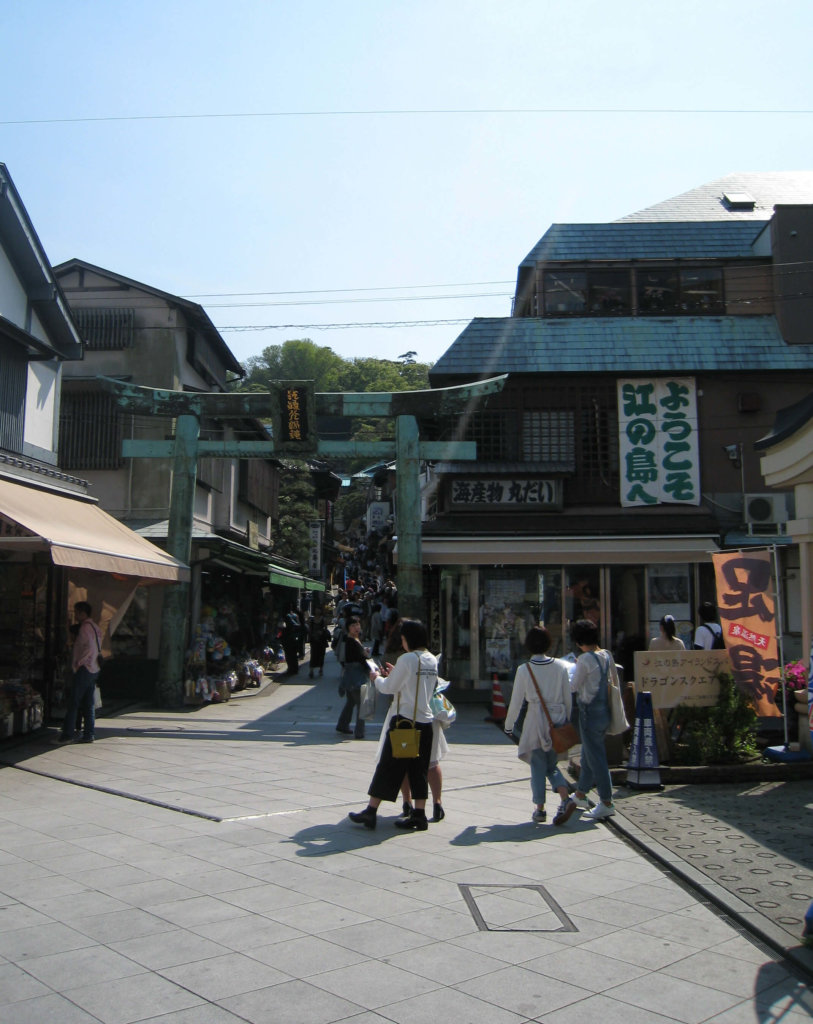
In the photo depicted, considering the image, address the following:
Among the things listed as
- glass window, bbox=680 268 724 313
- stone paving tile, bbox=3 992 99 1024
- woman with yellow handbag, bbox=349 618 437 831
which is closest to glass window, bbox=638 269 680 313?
glass window, bbox=680 268 724 313

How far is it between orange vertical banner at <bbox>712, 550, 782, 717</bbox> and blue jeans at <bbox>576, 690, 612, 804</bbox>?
314cm

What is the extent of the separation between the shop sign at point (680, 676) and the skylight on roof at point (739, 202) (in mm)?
16627

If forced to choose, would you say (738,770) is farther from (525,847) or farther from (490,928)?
(490,928)

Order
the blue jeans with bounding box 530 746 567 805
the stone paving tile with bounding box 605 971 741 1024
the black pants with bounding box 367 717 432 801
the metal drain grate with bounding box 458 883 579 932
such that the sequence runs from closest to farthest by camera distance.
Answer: the stone paving tile with bounding box 605 971 741 1024 → the metal drain grate with bounding box 458 883 579 932 → the black pants with bounding box 367 717 432 801 → the blue jeans with bounding box 530 746 567 805

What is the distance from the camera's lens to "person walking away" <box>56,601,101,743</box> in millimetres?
11648

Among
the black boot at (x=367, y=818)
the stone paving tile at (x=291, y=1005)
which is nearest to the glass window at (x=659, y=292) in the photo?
the black boot at (x=367, y=818)

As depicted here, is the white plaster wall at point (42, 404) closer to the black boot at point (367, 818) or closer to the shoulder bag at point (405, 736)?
the shoulder bag at point (405, 736)

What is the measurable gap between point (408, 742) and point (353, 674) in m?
5.47

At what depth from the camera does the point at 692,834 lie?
769cm

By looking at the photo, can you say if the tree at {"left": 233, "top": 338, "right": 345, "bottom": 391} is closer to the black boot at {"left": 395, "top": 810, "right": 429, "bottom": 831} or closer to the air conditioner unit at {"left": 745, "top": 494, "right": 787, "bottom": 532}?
the air conditioner unit at {"left": 745, "top": 494, "right": 787, "bottom": 532}

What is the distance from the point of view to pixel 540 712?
818 cm

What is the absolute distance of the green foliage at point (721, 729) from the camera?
10.3 metres

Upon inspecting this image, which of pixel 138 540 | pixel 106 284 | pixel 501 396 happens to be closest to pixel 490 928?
pixel 138 540

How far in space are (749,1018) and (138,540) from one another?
11814 mm
